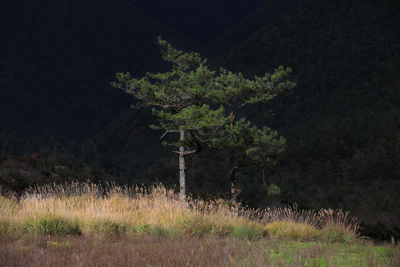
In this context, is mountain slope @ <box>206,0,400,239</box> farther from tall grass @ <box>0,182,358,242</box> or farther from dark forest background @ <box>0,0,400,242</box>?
tall grass @ <box>0,182,358,242</box>

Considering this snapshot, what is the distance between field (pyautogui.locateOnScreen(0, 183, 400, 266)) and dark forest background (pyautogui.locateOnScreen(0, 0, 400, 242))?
8557 mm

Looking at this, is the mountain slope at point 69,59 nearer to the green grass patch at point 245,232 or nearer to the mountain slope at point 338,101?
the mountain slope at point 338,101

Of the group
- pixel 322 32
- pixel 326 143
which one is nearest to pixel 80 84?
pixel 322 32

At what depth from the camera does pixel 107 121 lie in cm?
10662

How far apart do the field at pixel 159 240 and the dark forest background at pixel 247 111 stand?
8557 millimetres

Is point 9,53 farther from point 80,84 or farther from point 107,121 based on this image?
point 107,121

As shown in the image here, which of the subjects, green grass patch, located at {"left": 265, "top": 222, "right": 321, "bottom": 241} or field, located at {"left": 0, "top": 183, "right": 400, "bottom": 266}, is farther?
green grass patch, located at {"left": 265, "top": 222, "right": 321, "bottom": 241}

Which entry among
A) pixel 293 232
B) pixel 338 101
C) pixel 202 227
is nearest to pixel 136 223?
pixel 202 227

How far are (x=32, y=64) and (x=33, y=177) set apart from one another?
11174 cm

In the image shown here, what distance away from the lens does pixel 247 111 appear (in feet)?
219

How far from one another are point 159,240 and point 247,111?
60780mm

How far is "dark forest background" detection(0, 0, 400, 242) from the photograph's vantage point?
110ft

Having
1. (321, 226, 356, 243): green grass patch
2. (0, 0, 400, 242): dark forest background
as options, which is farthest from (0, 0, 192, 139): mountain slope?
(321, 226, 356, 243): green grass patch

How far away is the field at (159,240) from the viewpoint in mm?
5332
